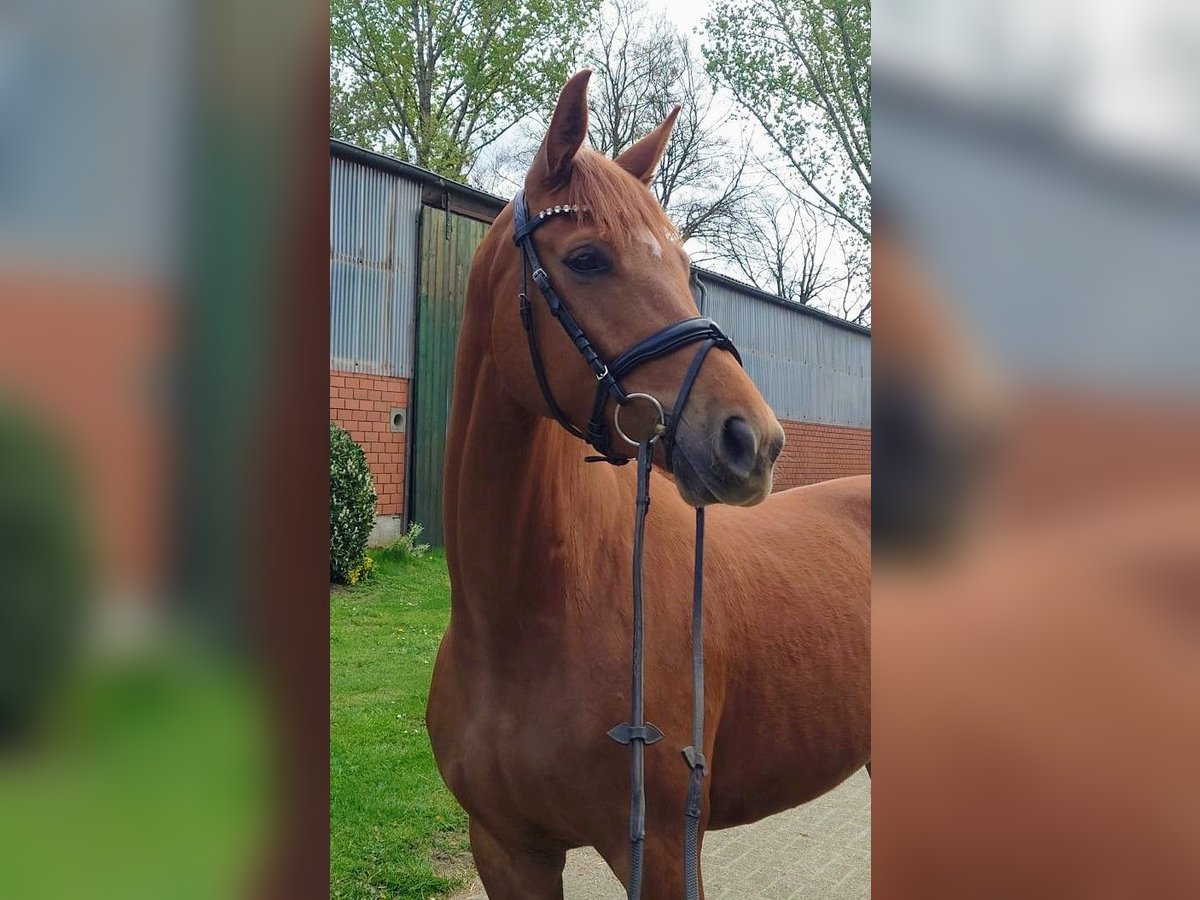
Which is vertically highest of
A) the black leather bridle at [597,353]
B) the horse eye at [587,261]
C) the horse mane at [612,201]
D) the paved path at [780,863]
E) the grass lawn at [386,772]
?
the horse mane at [612,201]

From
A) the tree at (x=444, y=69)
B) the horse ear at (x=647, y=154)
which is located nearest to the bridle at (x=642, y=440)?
the horse ear at (x=647, y=154)

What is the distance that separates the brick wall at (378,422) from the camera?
9.26 metres

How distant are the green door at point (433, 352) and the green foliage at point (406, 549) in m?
0.41

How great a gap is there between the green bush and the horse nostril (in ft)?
20.4

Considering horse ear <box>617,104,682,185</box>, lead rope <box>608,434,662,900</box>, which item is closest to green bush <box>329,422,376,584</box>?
horse ear <box>617,104,682,185</box>

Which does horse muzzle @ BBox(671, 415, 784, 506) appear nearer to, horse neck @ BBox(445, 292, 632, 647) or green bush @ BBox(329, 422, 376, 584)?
horse neck @ BBox(445, 292, 632, 647)

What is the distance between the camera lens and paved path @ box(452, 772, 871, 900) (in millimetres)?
3594
